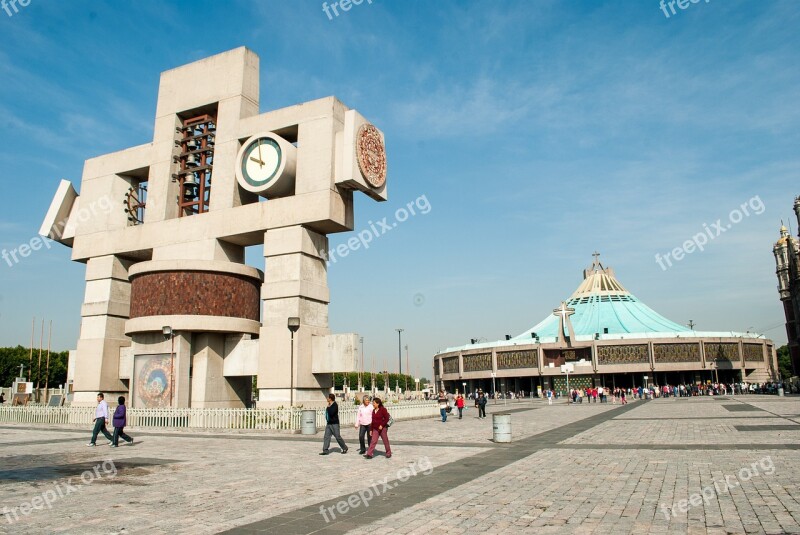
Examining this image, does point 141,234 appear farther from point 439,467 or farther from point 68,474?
point 439,467

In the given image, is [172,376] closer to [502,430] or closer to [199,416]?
[199,416]

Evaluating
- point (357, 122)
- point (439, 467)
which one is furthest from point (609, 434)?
point (357, 122)

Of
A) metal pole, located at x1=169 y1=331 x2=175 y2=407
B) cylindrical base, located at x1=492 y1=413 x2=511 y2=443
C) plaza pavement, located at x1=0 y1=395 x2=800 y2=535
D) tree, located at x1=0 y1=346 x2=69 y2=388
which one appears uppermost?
tree, located at x1=0 y1=346 x2=69 y2=388

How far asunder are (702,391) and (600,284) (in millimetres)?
35027

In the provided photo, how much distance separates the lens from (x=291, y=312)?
2780 cm

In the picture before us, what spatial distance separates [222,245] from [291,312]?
648 cm

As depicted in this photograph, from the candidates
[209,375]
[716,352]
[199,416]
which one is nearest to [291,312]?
[209,375]

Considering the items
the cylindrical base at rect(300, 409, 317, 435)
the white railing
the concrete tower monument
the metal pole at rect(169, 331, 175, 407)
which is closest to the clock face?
the concrete tower monument

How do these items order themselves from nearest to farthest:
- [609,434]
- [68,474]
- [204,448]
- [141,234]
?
[68,474], [204,448], [609,434], [141,234]

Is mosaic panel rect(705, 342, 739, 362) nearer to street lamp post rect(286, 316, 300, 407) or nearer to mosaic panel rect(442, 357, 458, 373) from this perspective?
mosaic panel rect(442, 357, 458, 373)

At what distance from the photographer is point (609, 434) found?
19.2 meters

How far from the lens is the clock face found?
29453 mm

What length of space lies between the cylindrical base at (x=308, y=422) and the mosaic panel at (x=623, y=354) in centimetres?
6443

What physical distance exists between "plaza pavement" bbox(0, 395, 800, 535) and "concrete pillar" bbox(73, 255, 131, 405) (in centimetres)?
A: 1533
